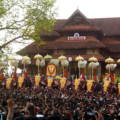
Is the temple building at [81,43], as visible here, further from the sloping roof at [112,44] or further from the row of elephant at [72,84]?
the row of elephant at [72,84]

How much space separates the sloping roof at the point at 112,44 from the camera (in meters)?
39.8

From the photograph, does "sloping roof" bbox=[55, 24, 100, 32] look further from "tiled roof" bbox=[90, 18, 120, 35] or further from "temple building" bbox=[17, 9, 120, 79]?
"tiled roof" bbox=[90, 18, 120, 35]

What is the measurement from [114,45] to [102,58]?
4706mm

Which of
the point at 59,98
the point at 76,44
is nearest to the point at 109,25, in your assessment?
the point at 76,44

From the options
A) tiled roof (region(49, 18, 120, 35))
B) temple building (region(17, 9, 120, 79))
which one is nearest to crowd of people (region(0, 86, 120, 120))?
temple building (region(17, 9, 120, 79))

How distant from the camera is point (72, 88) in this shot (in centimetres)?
2288

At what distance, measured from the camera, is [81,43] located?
125 feet

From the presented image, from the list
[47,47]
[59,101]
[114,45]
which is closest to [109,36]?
[114,45]

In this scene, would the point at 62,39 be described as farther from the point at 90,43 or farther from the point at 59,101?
the point at 59,101

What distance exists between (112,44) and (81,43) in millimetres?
4839

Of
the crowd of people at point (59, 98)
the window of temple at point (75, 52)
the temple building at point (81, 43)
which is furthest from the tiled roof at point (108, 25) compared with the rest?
the crowd of people at point (59, 98)

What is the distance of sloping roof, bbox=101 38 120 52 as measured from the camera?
39.8 m

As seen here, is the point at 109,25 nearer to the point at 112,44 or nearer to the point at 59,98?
the point at 112,44

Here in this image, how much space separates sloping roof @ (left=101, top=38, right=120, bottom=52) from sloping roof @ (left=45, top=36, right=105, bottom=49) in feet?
8.56
